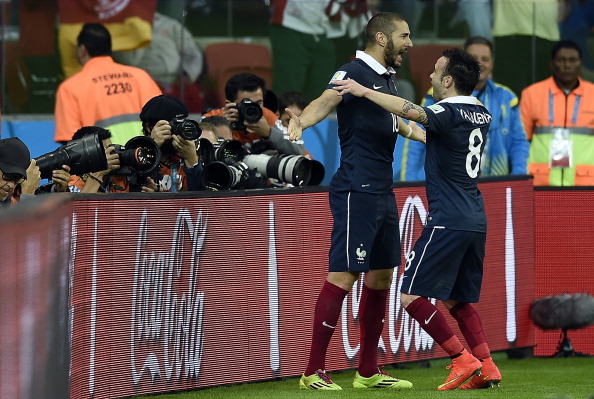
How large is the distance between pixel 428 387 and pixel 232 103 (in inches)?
91.8

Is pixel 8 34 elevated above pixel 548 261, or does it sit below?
above

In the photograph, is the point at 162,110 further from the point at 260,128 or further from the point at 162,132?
the point at 260,128

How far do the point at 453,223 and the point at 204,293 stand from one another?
1.52 m

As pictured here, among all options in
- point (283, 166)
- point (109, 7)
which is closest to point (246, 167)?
point (283, 166)

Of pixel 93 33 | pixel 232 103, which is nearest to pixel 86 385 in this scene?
pixel 232 103

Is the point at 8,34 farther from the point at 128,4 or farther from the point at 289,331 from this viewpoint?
the point at 289,331

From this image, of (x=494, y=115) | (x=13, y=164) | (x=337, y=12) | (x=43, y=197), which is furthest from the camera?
(x=337, y=12)

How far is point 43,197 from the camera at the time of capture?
16.9 feet

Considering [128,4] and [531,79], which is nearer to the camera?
[128,4]

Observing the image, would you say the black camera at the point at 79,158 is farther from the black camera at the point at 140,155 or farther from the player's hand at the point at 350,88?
the player's hand at the point at 350,88

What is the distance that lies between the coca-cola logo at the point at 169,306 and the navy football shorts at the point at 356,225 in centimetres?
82

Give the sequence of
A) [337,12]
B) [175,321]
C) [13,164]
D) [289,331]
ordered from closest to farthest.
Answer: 1. [13,164]
2. [175,321]
3. [289,331]
4. [337,12]

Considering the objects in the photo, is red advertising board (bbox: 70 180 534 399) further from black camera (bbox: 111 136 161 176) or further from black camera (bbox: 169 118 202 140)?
black camera (bbox: 169 118 202 140)

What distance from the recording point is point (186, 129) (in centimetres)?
817
